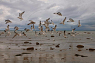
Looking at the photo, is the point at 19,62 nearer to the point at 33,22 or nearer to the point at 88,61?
the point at 33,22

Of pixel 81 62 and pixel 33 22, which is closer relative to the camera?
pixel 81 62

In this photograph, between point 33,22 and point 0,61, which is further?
point 33,22

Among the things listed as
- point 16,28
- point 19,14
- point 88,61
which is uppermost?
point 19,14

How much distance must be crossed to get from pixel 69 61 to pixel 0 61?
22.2 ft

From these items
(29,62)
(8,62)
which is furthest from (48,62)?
(8,62)

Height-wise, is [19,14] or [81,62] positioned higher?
[19,14]

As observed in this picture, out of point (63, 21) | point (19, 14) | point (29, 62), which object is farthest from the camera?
point (63, 21)

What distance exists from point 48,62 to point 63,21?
7137mm

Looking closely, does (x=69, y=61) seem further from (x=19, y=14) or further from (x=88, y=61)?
(x=19, y=14)

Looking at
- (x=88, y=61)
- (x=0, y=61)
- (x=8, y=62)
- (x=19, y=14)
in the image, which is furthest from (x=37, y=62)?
(x=19, y=14)

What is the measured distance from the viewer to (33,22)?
Answer: 15.1m

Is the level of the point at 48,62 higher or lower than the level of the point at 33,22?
lower

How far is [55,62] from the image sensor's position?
11.7 m

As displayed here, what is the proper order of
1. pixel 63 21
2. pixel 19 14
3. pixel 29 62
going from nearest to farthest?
1. pixel 29 62
2. pixel 19 14
3. pixel 63 21
